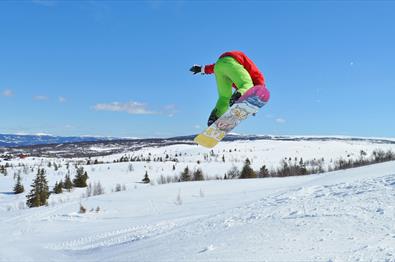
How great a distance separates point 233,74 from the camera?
6.77 m

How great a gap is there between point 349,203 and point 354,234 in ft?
9.87

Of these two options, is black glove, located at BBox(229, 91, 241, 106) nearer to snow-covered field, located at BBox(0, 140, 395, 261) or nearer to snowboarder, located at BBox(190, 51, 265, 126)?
snowboarder, located at BBox(190, 51, 265, 126)

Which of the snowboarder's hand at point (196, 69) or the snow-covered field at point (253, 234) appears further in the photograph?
the snow-covered field at point (253, 234)

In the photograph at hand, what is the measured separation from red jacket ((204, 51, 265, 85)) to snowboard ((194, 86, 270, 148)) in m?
0.20

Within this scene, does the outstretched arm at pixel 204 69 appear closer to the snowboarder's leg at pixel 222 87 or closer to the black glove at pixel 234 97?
the snowboarder's leg at pixel 222 87

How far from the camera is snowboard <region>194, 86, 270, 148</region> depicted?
6.93 m

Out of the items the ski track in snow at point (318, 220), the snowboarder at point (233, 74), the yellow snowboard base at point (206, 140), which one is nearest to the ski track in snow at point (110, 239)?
the ski track in snow at point (318, 220)

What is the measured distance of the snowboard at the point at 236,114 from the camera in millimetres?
6926

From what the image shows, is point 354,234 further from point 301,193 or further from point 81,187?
point 81,187

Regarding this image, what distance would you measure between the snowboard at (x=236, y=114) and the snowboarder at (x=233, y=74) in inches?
4.3

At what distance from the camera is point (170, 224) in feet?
52.0

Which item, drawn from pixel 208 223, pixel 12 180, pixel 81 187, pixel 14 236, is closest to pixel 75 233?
pixel 14 236

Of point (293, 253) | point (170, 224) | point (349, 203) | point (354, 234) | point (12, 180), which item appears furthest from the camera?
point (12, 180)

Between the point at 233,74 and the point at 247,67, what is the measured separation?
0.38 metres
